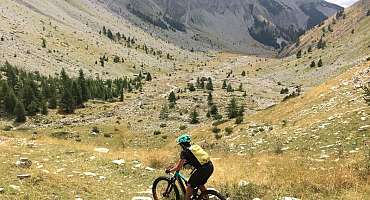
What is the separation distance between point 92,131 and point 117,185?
42.6 m

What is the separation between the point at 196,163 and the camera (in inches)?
537

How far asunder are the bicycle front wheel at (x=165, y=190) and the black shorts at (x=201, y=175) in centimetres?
152

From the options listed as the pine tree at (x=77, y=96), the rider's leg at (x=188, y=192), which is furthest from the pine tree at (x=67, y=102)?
the rider's leg at (x=188, y=192)

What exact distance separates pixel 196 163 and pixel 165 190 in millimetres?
2656

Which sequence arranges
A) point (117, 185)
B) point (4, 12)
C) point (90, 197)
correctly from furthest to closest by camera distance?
point (4, 12) < point (117, 185) < point (90, 197)

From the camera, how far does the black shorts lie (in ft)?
44.7

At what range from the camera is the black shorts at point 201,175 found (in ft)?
44.7

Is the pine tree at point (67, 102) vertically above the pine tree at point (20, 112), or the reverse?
the pine tree at point (67, 102)

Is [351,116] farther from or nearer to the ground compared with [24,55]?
nearer to the ground

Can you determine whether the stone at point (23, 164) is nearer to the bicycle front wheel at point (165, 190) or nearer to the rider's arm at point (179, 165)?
the bicycle front wheel at point (165, 190)

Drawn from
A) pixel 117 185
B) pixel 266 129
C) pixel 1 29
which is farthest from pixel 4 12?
pixel 117 185

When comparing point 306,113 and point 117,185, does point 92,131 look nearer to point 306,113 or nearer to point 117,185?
point 306,113

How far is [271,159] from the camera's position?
24.0 m

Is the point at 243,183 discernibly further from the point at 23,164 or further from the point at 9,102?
the point at 9,102
